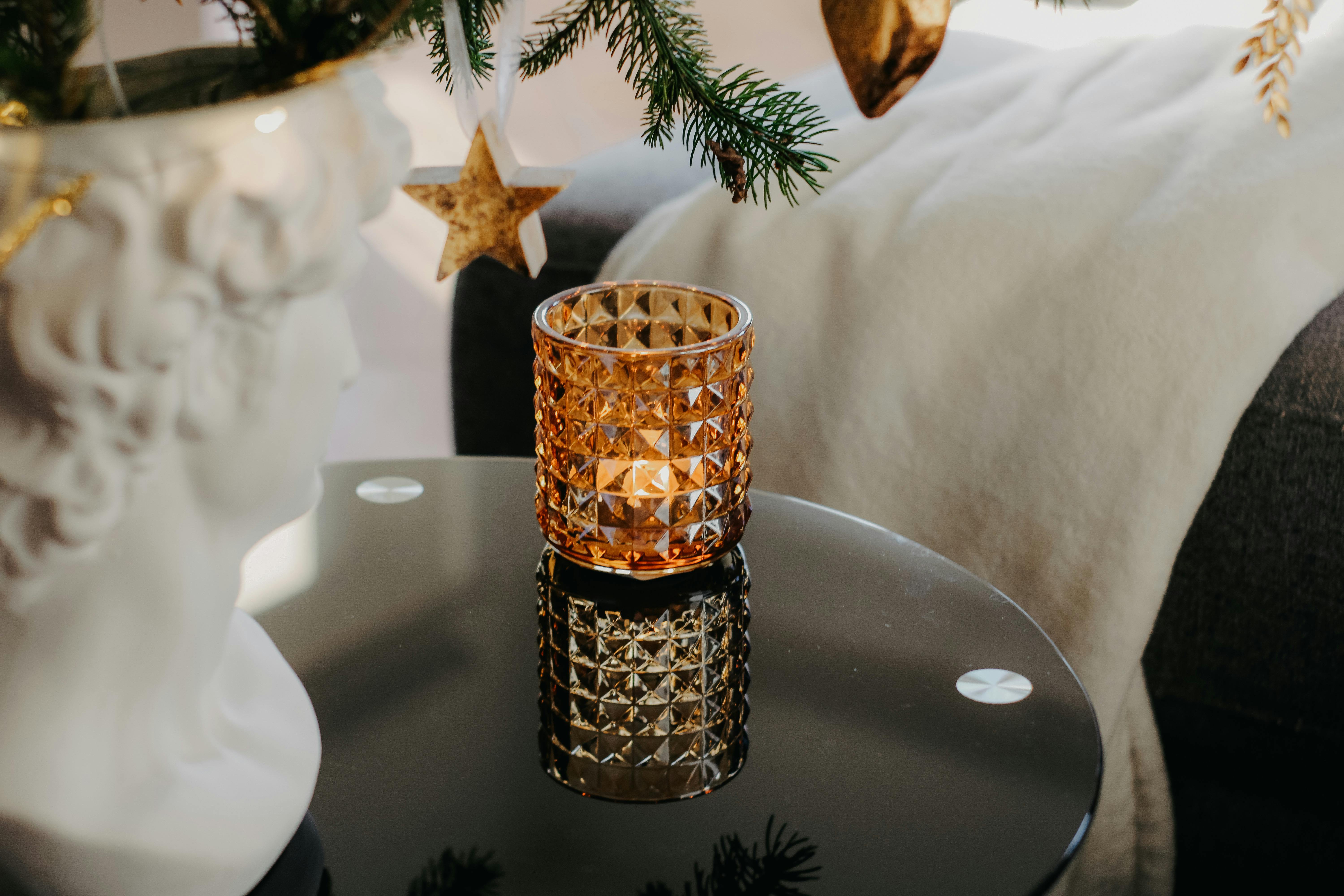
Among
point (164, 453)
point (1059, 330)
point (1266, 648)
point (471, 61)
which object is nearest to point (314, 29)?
point (164, 453)

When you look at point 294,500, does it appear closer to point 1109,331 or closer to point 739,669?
point 739,669

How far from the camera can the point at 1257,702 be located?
980 millimetres

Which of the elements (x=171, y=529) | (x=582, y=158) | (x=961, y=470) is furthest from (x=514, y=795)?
(x=582, y=158)

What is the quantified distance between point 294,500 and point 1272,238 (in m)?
0.82

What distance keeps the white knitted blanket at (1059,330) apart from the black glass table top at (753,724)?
0.28 m

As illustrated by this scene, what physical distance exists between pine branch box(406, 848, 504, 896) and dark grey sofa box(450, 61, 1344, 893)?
681 millimetres

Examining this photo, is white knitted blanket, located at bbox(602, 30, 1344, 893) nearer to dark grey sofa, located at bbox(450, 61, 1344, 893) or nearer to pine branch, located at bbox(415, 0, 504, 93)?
dark grey sofa, located at bbox(450, 61, 1344, 893)

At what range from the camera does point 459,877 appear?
1.55 ft

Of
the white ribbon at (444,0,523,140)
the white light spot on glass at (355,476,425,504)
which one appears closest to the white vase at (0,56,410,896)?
the white ribbon at (444,0,523,140)

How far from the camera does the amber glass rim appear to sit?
582mm

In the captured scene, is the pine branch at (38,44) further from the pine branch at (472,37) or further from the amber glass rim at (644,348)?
the amber glass rim at (644,348)

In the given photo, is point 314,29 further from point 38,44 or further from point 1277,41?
point 1277,41

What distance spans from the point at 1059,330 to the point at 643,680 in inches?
21.2

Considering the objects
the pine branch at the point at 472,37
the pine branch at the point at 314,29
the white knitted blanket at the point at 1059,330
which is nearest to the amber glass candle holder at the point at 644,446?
the pine branch at the point at 472,37
